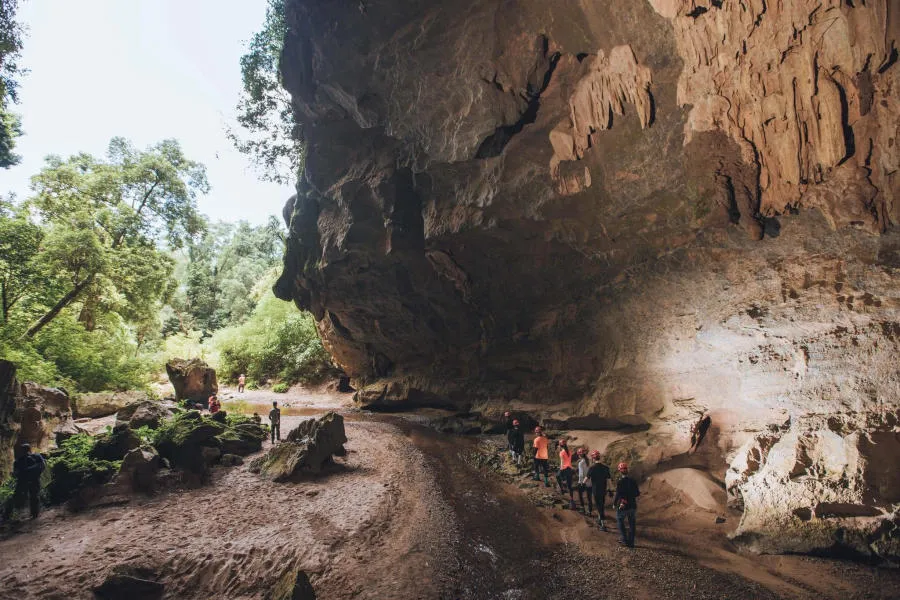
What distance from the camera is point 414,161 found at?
647 inches

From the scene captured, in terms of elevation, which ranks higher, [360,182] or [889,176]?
[360,182]

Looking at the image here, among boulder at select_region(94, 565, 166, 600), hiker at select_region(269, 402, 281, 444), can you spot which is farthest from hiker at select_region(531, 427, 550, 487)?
hiker at select_region(269, 402, 281, 444)

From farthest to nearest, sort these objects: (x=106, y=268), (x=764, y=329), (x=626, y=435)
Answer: (x=106, y=268), (x=626, y=435), (x=764, y=329)

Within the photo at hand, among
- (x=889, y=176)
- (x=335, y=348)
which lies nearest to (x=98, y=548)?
(x=889, y=176)

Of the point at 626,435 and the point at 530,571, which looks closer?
the point at 530,571

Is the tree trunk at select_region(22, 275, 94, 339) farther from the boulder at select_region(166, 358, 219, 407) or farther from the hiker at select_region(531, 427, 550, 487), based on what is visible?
the hiker at select_region(531, 427, 550, 487)

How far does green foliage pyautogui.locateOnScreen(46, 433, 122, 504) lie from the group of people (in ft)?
35.9

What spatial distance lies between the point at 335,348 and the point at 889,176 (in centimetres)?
2640

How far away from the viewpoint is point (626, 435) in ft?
40.5

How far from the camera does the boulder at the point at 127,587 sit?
588cm

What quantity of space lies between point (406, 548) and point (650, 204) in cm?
1037

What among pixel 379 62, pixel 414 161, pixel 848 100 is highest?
pixel 379 62

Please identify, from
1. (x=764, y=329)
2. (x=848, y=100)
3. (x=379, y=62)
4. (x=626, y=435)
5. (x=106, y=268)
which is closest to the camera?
(x=848, y=100)

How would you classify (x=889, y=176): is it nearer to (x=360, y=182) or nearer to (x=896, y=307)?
(x=896, y=307)
